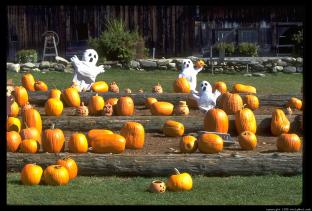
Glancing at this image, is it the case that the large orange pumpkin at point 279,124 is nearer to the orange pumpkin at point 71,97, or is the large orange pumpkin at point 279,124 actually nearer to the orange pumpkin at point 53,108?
the orange pumpkin at point 53,108

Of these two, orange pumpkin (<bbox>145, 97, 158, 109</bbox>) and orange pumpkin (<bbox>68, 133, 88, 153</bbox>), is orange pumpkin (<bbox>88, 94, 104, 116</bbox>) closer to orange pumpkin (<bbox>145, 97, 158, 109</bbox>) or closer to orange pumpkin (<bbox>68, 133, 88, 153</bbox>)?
orange pumpkin (<bbox>145, 97, 158, 109</bbox>)

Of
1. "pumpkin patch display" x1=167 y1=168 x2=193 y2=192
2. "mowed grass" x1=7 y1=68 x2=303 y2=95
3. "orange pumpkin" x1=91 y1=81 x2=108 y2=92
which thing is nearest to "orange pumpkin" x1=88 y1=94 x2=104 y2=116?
"orange pumpkin" x1=91 y1=81 x2=108 y2=92

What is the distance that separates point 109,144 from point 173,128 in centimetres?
147

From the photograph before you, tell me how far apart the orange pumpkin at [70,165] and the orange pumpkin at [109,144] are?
3.39 feet

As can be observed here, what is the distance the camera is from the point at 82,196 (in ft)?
22.3

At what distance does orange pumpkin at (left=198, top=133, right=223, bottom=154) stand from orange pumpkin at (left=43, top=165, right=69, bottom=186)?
2.02 m

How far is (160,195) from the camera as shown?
22.5 ft

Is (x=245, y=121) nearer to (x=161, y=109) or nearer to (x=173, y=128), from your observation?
(x=173, y=128)

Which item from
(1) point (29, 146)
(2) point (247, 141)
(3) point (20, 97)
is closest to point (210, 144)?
(2) point (247, 141)

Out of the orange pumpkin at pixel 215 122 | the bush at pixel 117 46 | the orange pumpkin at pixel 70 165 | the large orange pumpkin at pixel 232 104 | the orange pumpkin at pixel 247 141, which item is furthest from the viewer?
the bush at pixel 117 46

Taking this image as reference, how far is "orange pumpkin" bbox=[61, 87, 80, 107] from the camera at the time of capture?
39.0ft

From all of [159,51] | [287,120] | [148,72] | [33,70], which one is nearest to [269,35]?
[159,51]

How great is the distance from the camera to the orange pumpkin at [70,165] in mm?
7496

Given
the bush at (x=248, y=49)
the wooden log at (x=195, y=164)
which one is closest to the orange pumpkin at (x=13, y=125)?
the wooden log at (x=195, y=164)
